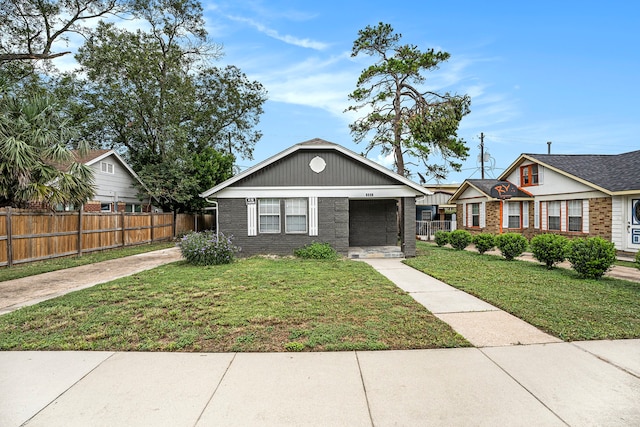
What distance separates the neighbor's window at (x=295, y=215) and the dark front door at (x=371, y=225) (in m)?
3.14

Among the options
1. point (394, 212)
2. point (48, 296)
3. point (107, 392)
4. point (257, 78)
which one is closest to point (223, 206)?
point (48, 296)

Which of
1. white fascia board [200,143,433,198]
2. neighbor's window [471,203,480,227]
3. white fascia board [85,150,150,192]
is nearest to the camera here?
white fascia board [200,143,433,198]

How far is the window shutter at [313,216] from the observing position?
43.2 feet

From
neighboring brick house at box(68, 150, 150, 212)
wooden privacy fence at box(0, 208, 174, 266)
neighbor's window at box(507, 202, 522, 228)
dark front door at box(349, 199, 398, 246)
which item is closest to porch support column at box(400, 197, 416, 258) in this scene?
dark front door at box(349, 199, 398, 246)

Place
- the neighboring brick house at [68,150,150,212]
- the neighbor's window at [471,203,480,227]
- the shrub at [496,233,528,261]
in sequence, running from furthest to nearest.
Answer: the neighbor's window at [471,203,480,227] < the neighboring brick house at [68,150,150,212] < the shrub at [496,233,528,261]

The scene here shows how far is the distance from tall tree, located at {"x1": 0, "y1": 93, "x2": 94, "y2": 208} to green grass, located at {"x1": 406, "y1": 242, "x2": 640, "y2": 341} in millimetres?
12373

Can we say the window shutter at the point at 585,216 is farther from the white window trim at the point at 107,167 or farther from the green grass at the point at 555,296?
the white window trim at the point at 107,167

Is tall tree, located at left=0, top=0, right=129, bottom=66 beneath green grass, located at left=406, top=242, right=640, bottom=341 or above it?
above

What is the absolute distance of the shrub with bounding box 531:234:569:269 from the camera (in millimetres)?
9797

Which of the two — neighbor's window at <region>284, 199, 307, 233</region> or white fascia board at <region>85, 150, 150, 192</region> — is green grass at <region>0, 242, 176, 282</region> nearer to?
white fascia board at <region>85, 150, 150, 192</region>

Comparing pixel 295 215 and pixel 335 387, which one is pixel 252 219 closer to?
pixel 295 215

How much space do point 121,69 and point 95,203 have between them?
936 centimetres

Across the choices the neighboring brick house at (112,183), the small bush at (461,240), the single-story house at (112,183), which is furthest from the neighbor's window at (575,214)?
the neighboring brick house at (112,183)

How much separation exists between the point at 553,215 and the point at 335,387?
1853 cm
